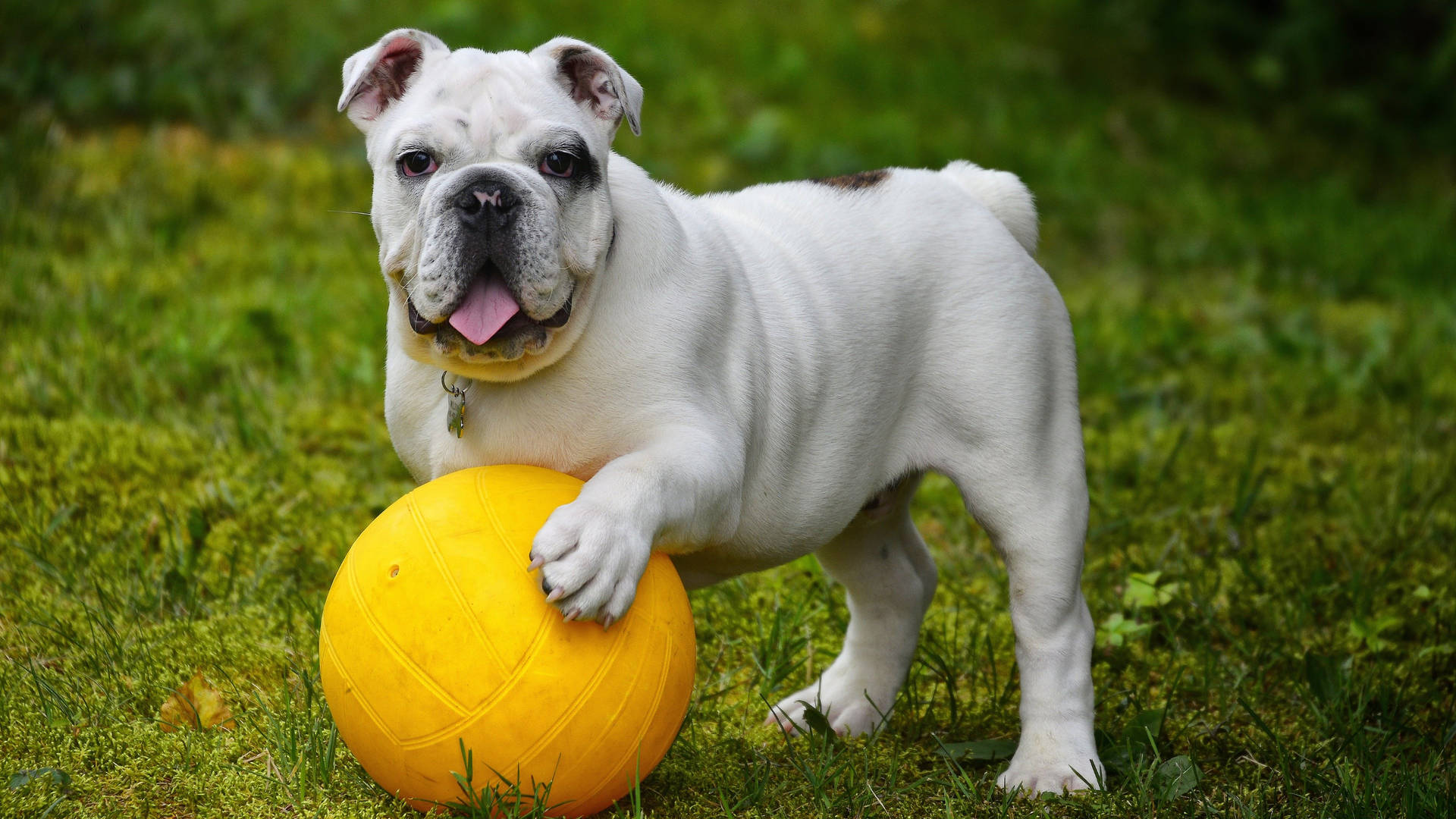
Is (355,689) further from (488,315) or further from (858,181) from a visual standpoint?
(858,181)

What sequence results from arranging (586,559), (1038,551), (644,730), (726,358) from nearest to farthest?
(586,559) → (644,730) → (726,358) → (1038,551)

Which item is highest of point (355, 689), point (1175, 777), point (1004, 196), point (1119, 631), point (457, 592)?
point (1004, 196)

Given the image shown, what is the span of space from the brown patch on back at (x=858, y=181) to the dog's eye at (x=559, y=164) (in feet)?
3.76

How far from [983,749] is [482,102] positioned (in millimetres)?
2287

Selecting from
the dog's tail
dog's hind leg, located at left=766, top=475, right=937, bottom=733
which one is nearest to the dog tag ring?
dog's hind leg, located at left=766, top=475, right=937, bottom=733

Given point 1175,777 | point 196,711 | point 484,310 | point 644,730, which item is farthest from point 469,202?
point 1175,777

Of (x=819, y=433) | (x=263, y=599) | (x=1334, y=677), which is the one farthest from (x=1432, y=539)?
(x=263, y=599)

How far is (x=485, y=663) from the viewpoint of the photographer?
3.10 m

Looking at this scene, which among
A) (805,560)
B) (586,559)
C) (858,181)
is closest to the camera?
(586,559)

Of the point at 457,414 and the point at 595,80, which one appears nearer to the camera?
the point at 457,414

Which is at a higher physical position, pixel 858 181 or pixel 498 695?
pixel 858 181

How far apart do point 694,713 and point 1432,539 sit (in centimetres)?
324

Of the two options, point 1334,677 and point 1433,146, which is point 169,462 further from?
point 1433,146

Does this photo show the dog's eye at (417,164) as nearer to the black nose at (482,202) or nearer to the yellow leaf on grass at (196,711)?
the black nose at (482,202)
